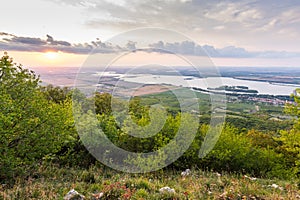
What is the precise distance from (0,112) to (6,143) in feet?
4.55

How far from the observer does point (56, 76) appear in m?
18.7

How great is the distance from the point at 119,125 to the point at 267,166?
1186cm

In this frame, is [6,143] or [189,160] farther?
[189,160]

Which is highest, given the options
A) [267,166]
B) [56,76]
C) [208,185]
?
[56,76]

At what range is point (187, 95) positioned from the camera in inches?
531

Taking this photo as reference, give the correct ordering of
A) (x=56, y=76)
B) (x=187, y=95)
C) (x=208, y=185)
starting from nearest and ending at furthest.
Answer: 1. (x=208, y=185)
2. (x=187, y=95)
3. (x=56, y=76)

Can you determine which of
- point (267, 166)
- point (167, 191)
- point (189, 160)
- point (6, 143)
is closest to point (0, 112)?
point (6, 143)

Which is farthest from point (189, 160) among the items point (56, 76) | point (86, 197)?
point (56, 76)

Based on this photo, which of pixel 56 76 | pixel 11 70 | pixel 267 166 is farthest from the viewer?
pixel 56 76

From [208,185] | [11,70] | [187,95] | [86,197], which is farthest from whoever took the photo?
[187,95]

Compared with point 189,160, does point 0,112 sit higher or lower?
higher

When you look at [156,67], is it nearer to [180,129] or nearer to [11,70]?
[180,129]

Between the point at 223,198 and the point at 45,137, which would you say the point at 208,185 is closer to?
the point at 223,198

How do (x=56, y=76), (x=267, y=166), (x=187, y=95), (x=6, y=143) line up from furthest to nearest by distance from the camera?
(x=56, y=76), (x=267, y=166), (x=187, y=95), (x=6, y=143)
